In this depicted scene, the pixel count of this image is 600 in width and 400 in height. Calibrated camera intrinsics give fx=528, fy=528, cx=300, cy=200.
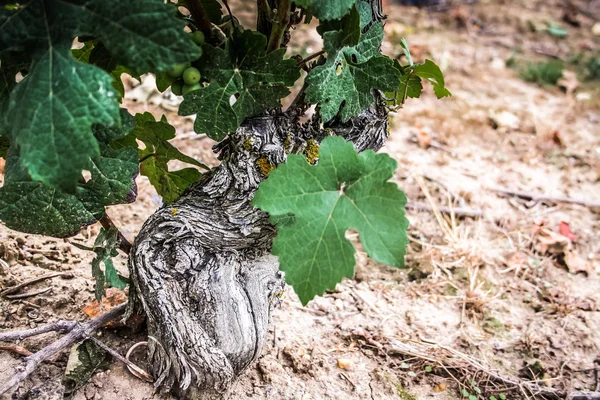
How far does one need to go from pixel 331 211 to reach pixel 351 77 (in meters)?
0.42

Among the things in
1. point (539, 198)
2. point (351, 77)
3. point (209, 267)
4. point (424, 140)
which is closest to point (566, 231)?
point (539, 198)

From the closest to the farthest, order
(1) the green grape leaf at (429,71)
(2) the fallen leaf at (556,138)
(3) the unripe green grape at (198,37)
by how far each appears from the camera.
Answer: (3) the unripe green grape at (198,37), (1) the green grape leaf at (429,71), (2) the fallen leaf at (556,138)

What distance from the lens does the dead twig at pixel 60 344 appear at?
4.96 feet

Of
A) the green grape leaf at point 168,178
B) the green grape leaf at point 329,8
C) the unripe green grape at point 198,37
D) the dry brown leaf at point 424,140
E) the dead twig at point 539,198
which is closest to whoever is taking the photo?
the green grape leaf at point 329,8

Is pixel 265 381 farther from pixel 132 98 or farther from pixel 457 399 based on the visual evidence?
pixel 132 98

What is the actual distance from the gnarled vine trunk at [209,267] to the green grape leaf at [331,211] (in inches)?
11.1

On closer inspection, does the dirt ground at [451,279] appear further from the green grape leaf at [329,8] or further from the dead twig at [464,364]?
the green grape leaf at [329,8]

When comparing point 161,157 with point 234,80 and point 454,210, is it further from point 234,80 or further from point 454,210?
point 454,210

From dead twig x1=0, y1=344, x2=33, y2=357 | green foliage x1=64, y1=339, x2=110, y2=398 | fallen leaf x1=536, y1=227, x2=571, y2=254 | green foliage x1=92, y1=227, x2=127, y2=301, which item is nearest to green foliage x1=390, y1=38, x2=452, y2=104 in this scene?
green foliage x1=92, y1=227, x2=127, y2=301

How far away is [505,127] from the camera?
13.2ft

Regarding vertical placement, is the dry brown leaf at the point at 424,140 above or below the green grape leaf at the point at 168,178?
below

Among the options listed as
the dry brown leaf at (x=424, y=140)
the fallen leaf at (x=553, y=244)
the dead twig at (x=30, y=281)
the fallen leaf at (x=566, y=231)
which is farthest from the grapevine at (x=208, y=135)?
the dry brown leaf at (x=424, y=140)

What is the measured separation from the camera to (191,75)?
1.40 meters

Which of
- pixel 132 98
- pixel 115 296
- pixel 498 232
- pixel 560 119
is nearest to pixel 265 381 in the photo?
pixel 115 296
